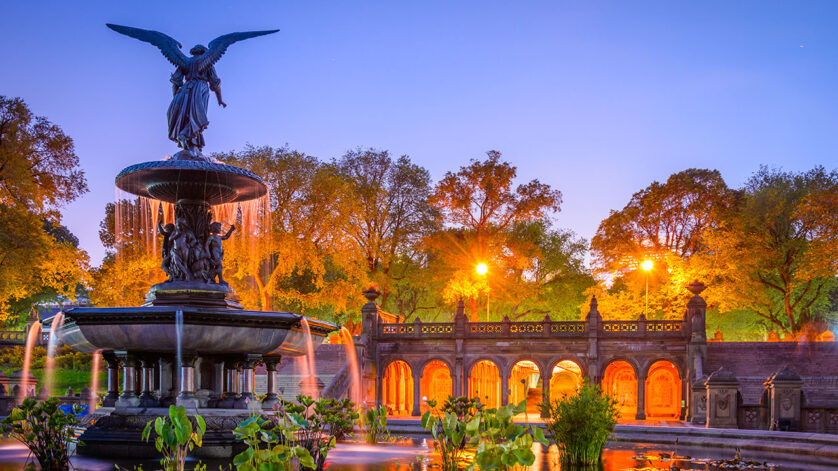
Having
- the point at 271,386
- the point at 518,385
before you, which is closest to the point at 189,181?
the point at 271,386

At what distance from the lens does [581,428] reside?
11.2 metres

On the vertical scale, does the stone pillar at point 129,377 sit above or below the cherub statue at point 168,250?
below

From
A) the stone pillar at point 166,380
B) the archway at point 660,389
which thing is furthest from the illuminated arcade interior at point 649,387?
the stone pillar at point 166,380

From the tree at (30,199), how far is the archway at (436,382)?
51.7 feet

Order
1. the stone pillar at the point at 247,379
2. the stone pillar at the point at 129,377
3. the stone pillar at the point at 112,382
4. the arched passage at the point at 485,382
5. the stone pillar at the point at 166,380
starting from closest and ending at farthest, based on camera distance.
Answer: the stone pillar at the point at 129,377
the stone pillar at the point at 166,380
the stone pillar at the point at 247,379
the stone pillar at the point at 112,382
the arched passage at the point at 485,382

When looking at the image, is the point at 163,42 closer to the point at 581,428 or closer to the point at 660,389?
→ the point at 581,428

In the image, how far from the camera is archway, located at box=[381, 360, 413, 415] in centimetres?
3803

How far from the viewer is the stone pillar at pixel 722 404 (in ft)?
83.3

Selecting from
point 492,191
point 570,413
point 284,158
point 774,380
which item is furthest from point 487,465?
point 492,191

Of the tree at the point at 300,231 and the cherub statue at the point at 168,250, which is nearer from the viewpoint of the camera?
the cherub statue at the point at 168,250

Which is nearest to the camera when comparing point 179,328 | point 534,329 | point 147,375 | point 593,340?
point 179,328

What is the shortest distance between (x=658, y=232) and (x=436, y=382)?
44.2 ft

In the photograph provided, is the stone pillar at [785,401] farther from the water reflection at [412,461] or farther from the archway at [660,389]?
the archway at [660,389]

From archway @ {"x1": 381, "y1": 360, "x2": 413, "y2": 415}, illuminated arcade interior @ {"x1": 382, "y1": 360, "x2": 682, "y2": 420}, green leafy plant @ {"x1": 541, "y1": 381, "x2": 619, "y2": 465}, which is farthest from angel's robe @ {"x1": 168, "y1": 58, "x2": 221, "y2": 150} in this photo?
archway @ {"x1": 381, "y1": 360, "x2": 413, "y2": 415}
